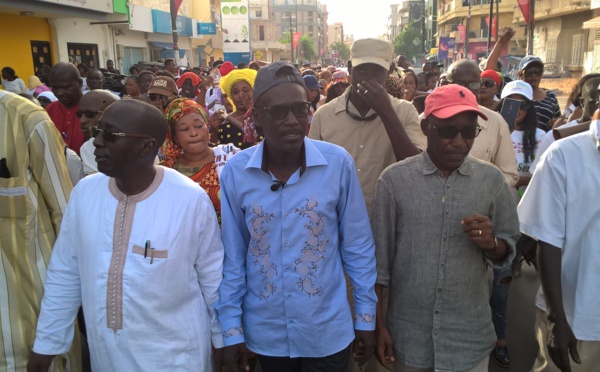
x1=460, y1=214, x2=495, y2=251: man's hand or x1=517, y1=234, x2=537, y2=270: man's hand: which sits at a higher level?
x1=460, y1=214, x2=495, y2=251: man's hand

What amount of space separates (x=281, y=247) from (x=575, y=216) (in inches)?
Result: 53.2

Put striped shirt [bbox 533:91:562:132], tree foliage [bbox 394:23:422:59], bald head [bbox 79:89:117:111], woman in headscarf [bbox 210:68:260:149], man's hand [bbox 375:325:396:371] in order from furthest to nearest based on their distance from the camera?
tree foliage [bbox 394:23:422:59] → striped shirt [bbox 533:91:562:132] → woman in headscarf [bbox 210:68:260:149] → bald head [bbox 79:89:117:111] → man's hand [bbox 375:325:396:371]

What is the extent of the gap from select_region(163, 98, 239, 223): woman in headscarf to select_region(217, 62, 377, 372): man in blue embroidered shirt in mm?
829

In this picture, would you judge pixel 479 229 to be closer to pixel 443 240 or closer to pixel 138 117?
pixel 443 240

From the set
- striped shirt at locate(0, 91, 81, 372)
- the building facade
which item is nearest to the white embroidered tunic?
striped shirt at locate(0, 91, 81, 372)

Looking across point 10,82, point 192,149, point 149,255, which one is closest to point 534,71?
point 192,149

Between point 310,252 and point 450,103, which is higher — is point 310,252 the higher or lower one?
the lower one

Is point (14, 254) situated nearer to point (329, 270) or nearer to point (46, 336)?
point (46, 336)

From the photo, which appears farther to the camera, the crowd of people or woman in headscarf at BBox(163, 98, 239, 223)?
woman in headscarf at BBox(163, 98, 239, 223)

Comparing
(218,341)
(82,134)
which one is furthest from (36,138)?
(82,134)

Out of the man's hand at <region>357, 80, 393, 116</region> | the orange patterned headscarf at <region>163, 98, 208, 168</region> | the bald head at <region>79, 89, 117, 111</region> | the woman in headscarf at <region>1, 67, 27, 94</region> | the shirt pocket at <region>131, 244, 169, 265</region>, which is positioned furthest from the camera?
the woman in headscarf at <region>1, 67, 27, 94</region>

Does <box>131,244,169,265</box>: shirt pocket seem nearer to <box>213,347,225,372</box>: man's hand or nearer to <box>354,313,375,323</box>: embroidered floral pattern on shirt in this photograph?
<box>213,347,225,372</box>: man's hand

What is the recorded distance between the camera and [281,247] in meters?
2.07

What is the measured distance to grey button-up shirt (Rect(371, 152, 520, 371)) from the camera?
2160 millimetres
